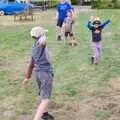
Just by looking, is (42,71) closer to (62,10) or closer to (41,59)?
(41,59)

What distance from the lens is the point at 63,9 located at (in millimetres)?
17688

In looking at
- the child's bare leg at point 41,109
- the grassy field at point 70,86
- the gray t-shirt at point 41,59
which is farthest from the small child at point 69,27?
the child's bare leg at point 41,109

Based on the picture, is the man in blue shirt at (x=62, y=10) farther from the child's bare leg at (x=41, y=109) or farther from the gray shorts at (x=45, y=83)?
the child's bare leg at (x=41, y=109)

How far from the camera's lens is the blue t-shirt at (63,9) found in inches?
694

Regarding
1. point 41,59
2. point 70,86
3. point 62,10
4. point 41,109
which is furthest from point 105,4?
point 41,109

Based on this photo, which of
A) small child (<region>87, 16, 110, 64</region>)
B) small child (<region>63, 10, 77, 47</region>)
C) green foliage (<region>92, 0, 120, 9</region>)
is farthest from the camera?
green foliage (<region>92, 0, 120, 9</region>)

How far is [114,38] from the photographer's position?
19109 millimetres

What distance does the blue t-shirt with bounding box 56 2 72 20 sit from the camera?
57.8 ft

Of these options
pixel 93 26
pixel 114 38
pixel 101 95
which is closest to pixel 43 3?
pixel 114 38

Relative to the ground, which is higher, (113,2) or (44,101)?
(44,101)

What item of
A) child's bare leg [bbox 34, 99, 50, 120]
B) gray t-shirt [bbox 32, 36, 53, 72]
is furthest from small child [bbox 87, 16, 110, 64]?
child's bare leg [bbox 34, 99, 50, 120]

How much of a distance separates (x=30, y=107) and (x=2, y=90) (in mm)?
1583

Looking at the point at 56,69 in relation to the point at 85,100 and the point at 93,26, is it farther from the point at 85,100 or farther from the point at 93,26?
the point at 85,100

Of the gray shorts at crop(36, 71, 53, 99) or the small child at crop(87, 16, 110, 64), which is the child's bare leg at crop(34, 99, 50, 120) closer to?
the gray shorts at crop(36, 71, 53, 99)
